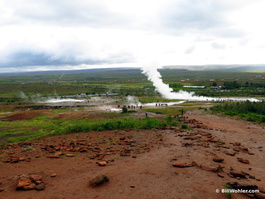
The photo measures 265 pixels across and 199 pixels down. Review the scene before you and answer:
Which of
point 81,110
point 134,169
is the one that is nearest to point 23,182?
point 134,169

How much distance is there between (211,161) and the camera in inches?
495

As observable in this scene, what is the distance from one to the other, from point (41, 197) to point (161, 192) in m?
5.02

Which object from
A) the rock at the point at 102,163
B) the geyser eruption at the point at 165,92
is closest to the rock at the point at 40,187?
the rock at the point at 102,163

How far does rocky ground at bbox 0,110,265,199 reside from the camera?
9.02 meters

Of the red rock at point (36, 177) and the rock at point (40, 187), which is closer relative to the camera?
the rock at point (40, 187)

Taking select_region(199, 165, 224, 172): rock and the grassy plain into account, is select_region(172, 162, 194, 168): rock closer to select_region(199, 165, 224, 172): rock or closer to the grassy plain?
select_region(199, 165, 224, 172): rock

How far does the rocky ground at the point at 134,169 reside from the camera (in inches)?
355

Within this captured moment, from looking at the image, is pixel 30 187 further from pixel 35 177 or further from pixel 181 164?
pixel 181 164

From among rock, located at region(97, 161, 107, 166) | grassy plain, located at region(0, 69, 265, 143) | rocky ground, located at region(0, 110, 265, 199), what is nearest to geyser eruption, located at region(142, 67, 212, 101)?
grassy plain, located at region(0, 69, 265, 143)

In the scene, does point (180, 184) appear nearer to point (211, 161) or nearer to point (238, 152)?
point (211, 161)

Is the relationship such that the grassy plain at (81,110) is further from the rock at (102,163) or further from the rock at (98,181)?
the rock at (98,181)

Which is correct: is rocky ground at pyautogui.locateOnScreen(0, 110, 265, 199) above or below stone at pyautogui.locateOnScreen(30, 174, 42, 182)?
below

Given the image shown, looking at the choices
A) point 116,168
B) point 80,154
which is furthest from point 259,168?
point 80,154

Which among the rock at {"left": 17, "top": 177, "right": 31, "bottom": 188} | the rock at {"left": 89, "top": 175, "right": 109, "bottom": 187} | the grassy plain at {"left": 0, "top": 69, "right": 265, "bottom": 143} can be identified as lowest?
the grassy plain at {"left": 0, "top": 69, "right": 265, "bottom": 143}
